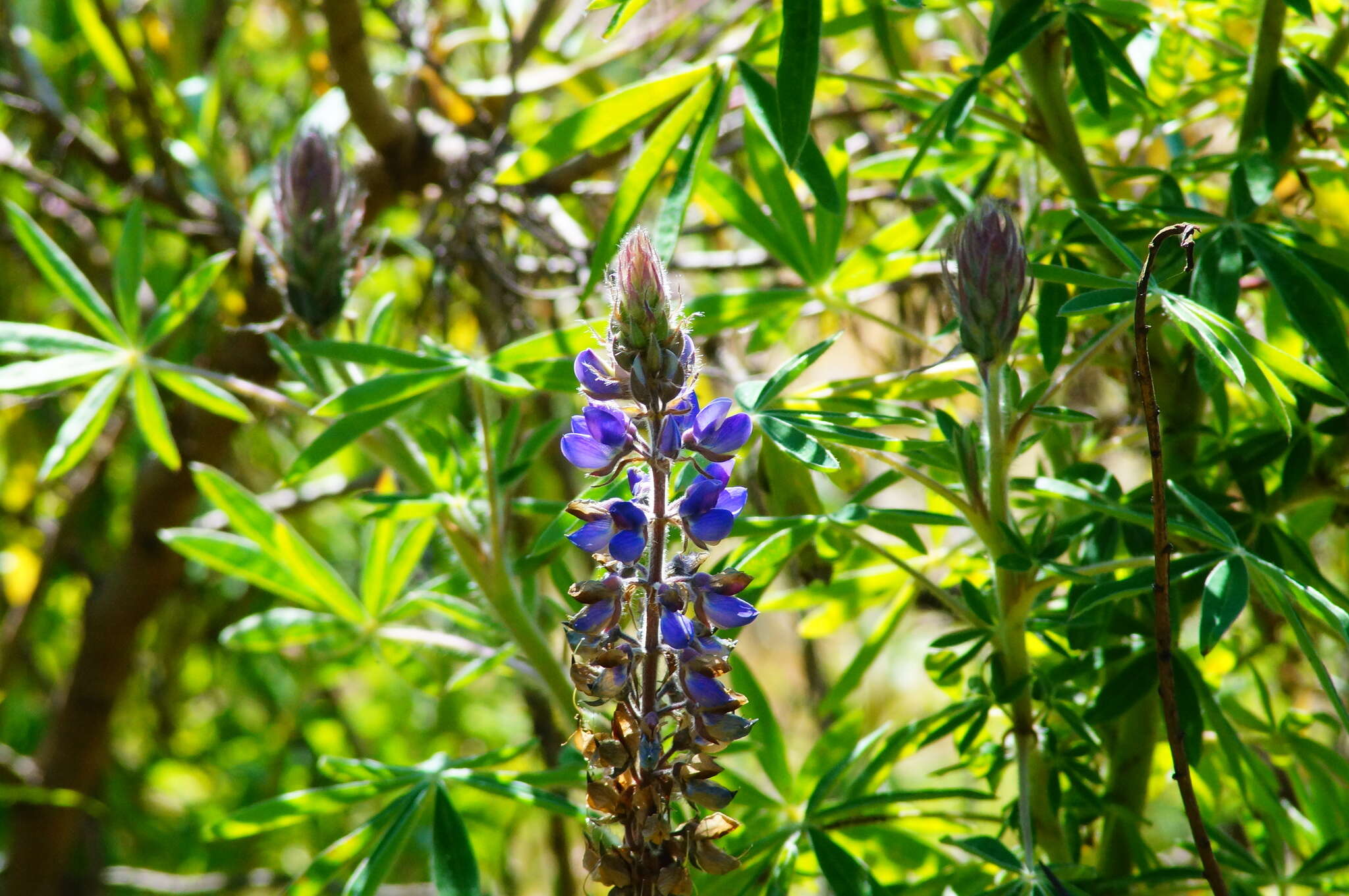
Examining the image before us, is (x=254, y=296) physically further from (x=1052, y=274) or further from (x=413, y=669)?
(x=1052, y=274)

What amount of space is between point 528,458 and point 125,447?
5.25ft

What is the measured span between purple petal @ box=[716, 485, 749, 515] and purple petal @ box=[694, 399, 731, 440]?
45mm

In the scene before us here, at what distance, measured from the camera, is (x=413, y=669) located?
4.97ft

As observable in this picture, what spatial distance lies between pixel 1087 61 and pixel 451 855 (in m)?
0.97

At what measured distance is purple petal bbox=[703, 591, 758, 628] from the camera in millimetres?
717

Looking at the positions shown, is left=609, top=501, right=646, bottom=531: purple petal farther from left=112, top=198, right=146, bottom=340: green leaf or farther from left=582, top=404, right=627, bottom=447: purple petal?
left=112, top=198, right=146, bottom=340: green leaf

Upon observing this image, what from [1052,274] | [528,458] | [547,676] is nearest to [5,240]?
[528,458]

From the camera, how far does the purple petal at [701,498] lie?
28.9 inches

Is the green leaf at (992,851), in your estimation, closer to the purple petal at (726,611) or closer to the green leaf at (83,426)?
the purple petal at (726,611)

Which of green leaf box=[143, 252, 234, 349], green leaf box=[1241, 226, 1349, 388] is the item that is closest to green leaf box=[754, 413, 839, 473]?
green leaf box=[1241, 226, 1349, 388]

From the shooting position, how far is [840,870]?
1.06 metres

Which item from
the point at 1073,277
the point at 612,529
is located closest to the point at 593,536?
the point at 612,529

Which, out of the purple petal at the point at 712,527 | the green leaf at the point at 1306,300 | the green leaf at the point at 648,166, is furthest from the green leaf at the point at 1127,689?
the green leaf at the point at 648,166

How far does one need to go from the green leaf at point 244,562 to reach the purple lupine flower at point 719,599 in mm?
771
